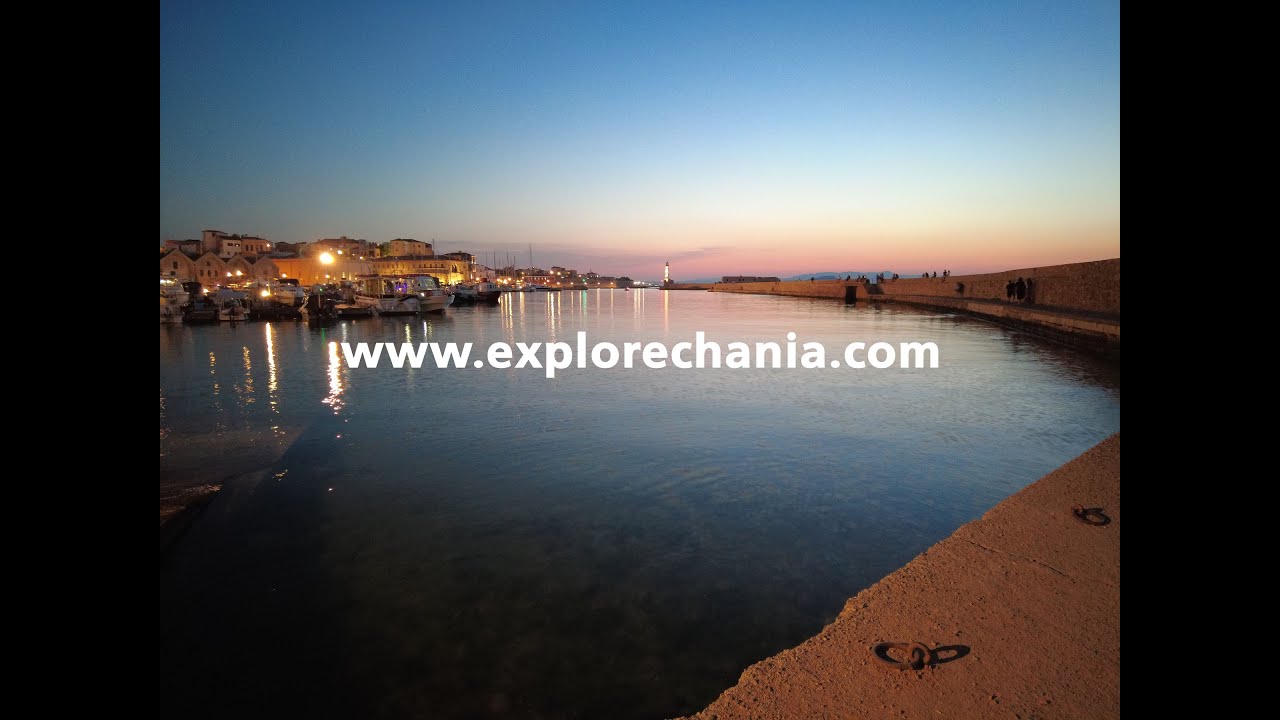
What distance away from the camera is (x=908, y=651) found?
291 cm

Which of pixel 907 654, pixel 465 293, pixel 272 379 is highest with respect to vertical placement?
pixel 465 293

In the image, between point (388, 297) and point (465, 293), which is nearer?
point (388, 297)

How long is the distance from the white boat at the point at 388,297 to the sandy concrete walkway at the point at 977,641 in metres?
43.2

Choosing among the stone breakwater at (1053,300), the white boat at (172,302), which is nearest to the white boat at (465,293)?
the white boat at (172,302)

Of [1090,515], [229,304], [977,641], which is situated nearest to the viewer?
[977,641]

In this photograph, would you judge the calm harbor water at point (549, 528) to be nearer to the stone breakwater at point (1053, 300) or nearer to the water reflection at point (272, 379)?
the water reflection at point (272, 379)

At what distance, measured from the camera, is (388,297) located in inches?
1665

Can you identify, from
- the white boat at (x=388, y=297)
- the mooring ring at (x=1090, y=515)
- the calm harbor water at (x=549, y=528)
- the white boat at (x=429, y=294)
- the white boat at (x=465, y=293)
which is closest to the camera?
the calm harbor water at (x=549, y=528)

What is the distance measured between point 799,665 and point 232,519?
5601 mm

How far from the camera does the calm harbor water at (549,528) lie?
3498 mm

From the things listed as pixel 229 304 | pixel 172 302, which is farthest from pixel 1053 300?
pixel 172 302

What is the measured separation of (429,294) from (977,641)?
47.0m

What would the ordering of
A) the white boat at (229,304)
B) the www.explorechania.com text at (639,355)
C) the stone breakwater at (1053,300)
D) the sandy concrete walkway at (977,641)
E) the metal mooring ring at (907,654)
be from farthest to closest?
the white boat at (229,304) < the stone breakwater at (1053,300) < the www.explorechania.com text at (639,355) < the metal mooring ring at (907,654) < the sandy concrete walkway at (977,641)

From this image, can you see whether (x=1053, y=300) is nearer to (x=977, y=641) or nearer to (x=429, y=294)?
(x=977, y=641)
